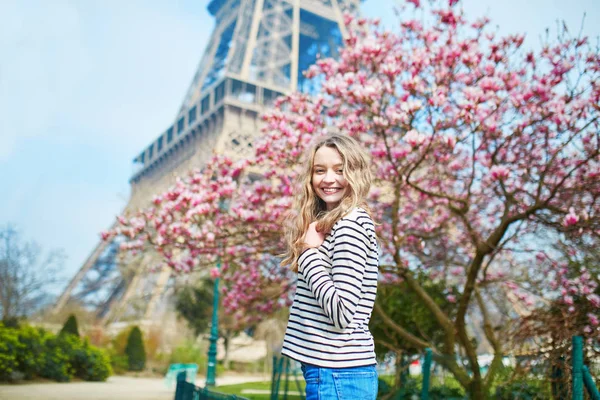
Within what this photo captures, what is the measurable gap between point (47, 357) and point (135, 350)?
5.66 m

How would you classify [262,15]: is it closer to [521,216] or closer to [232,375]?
[232,375]

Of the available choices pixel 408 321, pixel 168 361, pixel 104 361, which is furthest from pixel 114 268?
pixel 408 321

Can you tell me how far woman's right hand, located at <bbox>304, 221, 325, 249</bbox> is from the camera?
1787 mm

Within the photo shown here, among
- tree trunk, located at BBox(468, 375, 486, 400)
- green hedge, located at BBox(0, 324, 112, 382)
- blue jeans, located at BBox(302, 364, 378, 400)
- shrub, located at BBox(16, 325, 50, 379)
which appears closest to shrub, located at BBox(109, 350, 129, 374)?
green hedge, located at BBox(0, 324, 112, 382)

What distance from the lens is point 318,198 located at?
2.05 metres

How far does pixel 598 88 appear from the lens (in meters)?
5.21

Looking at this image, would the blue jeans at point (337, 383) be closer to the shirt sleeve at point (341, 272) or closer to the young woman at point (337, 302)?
the young woman at point (337, 302)

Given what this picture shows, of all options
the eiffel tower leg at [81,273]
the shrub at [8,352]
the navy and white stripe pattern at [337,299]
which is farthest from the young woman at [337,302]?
the eiffel tower leg at [81,273]

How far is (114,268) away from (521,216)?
25.9 metres

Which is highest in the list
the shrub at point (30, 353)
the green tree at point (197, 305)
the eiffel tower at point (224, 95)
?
the eiffel tower at point (224, 95)

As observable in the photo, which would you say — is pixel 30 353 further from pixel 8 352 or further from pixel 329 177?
pixel 329 177

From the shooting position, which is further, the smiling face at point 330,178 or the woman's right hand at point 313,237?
the smiling face at point 330,178

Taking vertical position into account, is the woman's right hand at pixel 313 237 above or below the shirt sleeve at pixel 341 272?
above

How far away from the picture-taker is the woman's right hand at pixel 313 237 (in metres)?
1.79
